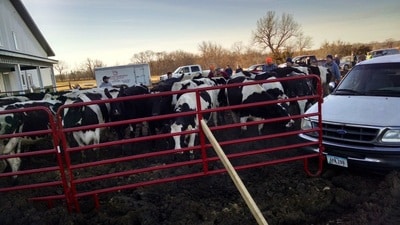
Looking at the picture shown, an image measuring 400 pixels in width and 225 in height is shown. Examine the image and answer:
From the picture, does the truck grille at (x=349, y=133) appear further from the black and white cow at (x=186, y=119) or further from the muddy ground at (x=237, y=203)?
the black and white cow at (x=186, y=119)

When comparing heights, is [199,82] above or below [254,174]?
above

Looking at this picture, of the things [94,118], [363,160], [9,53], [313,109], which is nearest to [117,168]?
[94,118]

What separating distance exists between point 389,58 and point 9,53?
19547 millimetres

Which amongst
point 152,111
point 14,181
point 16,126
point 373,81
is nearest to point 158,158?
point 152,111

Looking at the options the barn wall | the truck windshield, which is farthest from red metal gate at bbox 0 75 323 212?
the barn wall

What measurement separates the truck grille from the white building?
709 inches

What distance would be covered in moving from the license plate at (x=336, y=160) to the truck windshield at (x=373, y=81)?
131cm

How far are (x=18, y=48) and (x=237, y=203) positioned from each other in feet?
92.7

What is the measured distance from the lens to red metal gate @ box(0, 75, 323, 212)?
4.62 metres

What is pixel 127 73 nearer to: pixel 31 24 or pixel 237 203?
pixel 31 24

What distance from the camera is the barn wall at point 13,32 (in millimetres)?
24156

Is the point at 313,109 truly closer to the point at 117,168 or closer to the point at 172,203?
the point at 172,203

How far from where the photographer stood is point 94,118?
8.25 metres

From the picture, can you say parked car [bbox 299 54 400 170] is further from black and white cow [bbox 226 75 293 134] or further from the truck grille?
black and white cow [bbox 226 75 293 134]
